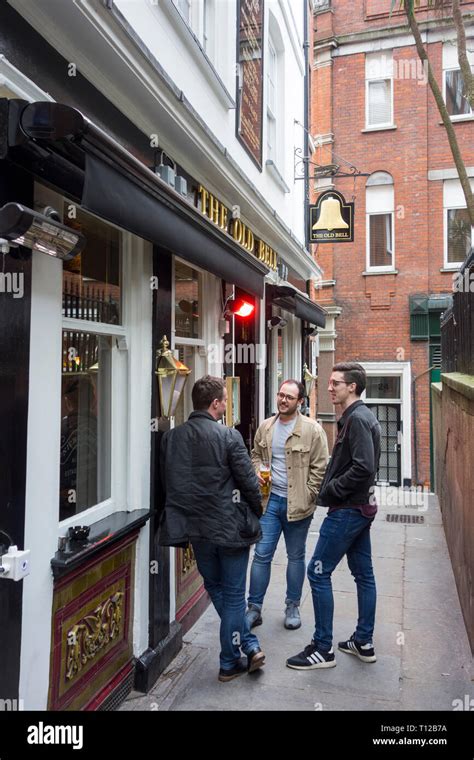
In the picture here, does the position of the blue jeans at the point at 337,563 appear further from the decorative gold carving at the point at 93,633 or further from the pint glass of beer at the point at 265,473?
the decorative gold carving at the point at 93,633

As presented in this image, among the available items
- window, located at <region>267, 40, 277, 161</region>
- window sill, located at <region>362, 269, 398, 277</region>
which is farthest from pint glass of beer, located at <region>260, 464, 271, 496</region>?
window sill, located at <region>362, 269, 398, 277</region>

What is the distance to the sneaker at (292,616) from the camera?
176 inches

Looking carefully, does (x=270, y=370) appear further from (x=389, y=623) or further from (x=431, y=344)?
(x=431, y=344)

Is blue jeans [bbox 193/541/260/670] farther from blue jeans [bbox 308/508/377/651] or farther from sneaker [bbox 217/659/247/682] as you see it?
blue jeans [bbox 308/508/377/651]

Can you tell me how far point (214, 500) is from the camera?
343 cm

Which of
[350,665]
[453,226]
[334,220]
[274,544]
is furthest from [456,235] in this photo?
[350,665]

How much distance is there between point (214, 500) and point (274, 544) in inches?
45.1

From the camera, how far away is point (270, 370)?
910 cm

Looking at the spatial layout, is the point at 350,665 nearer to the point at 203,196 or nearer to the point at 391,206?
the point at 203,196

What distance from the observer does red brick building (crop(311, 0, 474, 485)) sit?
14156 mm

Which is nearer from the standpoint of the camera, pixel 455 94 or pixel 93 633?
pixel 93 633

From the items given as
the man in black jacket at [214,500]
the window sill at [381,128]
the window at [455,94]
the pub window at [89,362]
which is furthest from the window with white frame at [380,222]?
A: the man in black jacket at [214,500]

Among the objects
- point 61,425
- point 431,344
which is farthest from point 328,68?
point 61,425
